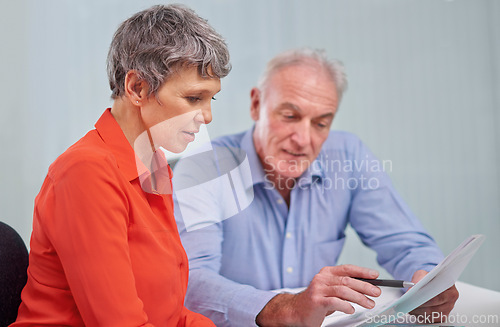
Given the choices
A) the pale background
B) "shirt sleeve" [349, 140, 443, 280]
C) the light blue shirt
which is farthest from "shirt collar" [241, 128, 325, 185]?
the pale background

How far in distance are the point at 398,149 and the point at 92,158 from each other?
1.14 m

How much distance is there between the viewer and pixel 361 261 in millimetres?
1399

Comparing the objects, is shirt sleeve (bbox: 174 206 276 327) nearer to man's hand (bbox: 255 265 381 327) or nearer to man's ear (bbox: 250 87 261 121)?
man's hand (bbox: 255 265 381 327)

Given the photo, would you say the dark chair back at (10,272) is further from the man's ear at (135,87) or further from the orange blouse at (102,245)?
the man's ear at (135,87)

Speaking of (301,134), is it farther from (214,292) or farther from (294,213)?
(214,292)

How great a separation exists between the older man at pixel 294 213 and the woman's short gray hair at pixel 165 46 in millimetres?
267

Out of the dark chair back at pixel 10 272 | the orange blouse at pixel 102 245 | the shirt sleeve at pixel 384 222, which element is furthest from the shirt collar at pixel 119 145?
the shirt sleeve at pixel 384 222

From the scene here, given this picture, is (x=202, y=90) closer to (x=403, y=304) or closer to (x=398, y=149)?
(x=403, y=304)

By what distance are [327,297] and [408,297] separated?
4.5 inches

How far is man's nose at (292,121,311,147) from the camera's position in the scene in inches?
42.1

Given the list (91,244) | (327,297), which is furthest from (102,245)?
(327,297)

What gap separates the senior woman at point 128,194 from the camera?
0.49 metres

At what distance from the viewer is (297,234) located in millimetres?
1033

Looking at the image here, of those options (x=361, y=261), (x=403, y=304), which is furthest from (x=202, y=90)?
(x=361, y=261)
